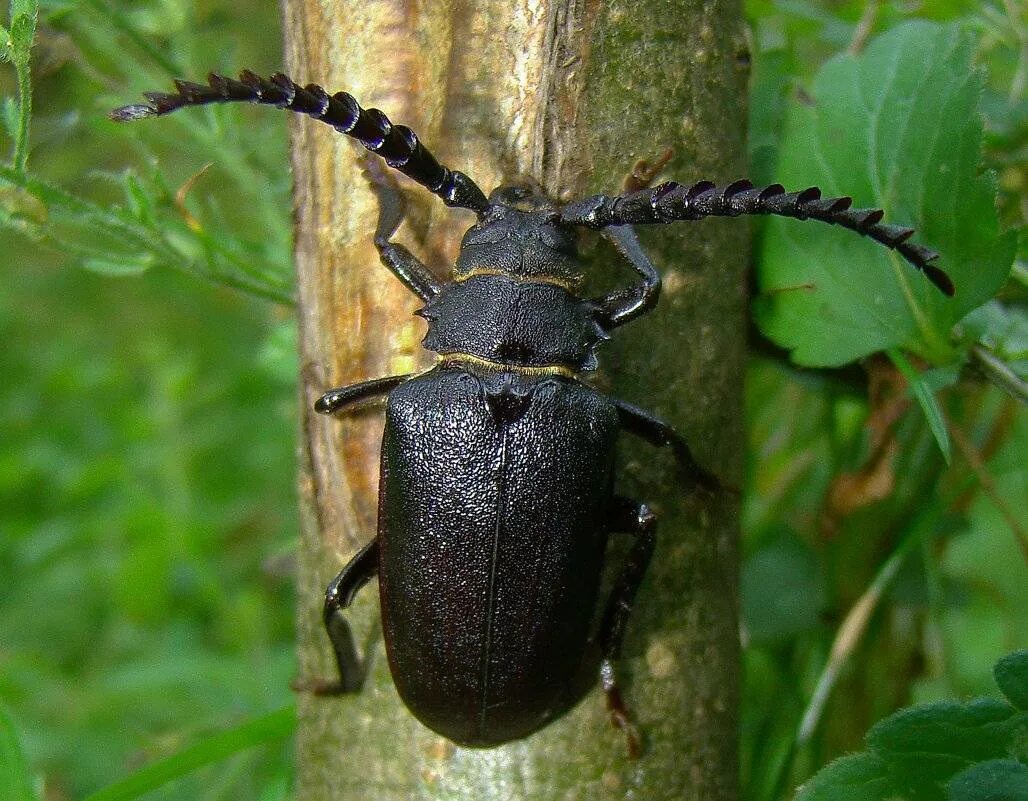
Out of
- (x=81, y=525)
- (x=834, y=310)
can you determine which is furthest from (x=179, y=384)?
(x=834, y=310)

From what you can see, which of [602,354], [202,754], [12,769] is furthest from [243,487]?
[602,354]

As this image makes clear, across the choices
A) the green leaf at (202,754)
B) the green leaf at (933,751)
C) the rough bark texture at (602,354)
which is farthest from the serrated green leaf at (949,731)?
the green leaf at (202,754)

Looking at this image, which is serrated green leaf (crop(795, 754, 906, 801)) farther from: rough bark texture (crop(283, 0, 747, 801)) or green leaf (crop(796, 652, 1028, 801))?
rough bark texture (crop(283, 0, 747, 801))

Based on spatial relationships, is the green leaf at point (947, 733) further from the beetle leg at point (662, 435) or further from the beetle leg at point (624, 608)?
the beetle leg at point (662, 435)

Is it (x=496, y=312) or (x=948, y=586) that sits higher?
(x=496, y=312)

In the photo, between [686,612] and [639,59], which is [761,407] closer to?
[686,612]

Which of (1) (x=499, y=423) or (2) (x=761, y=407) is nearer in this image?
(1) (x=499, y=423)

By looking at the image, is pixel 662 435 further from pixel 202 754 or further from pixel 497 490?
pixel 202 754
